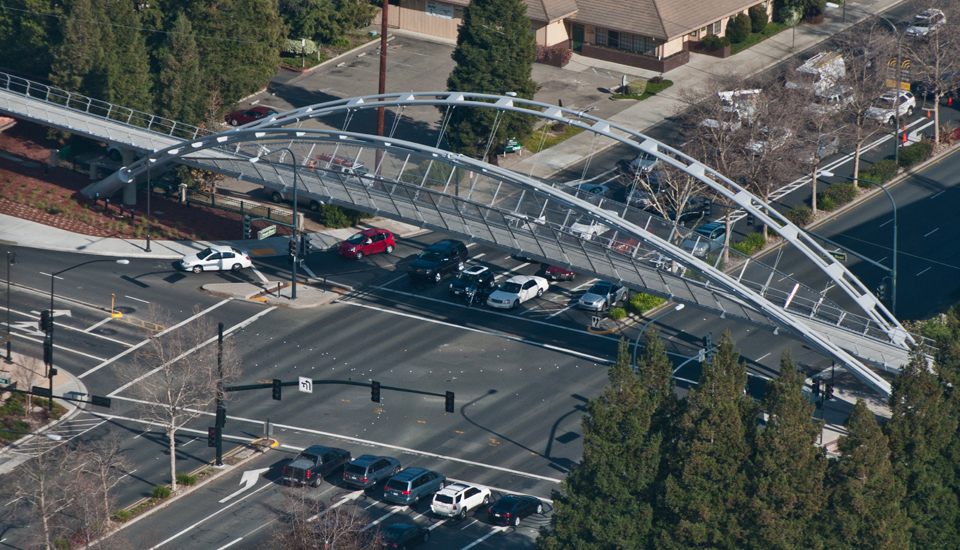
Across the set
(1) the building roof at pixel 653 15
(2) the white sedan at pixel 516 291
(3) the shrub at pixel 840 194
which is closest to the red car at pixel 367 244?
(2) the white sedan at pixel 516 291

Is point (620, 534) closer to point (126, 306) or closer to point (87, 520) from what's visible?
point (87, 520)

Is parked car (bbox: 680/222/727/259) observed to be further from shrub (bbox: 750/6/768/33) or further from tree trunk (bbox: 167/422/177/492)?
shrub (bbox: 750/6/768/33)

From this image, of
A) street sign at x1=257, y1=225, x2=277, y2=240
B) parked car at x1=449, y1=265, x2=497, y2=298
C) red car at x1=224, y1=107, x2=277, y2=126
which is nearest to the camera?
parked car at x1=449, y1=265, x2=497, y2=298

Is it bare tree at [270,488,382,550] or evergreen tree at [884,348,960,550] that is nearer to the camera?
evergreen tree at [884,348,960,550]

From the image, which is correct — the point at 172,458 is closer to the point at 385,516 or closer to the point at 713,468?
the point at 385,516

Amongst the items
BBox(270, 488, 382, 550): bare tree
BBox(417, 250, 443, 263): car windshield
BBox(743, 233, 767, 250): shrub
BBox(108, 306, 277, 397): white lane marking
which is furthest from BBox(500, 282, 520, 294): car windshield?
BBox(270, 488, 382, 550): bare tree

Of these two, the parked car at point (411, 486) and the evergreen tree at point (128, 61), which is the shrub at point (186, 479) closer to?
the parked car at point (411, 486)

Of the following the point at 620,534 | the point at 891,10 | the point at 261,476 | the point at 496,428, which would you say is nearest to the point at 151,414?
the point at 261,476

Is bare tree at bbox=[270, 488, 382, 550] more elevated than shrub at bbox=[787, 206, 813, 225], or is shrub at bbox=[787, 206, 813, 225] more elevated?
shrub at bbox=[787, 206, 813, 225]
